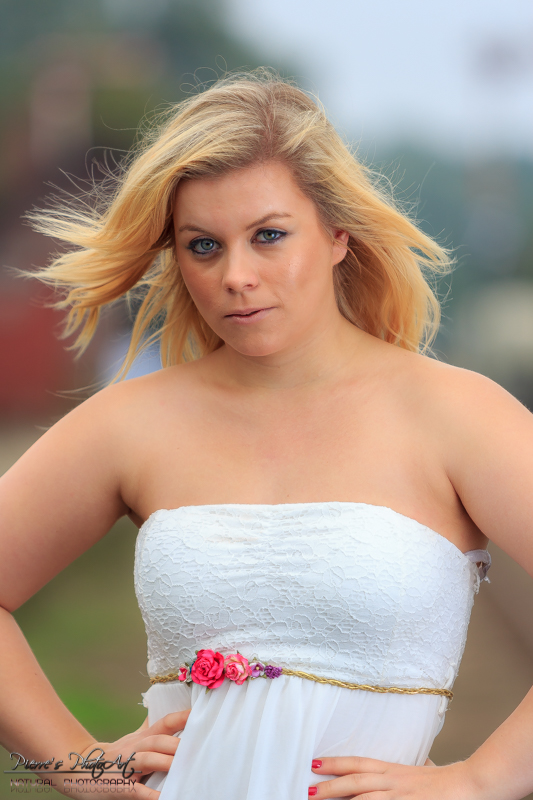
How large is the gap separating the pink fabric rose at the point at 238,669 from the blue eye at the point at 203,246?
64 centimetres

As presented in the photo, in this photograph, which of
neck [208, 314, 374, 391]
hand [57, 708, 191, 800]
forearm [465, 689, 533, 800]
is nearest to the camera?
forearm [465, 689, 533, 800]

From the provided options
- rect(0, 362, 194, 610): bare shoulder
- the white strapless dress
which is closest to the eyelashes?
rect(0, 362, 194, 610): bare shoulder

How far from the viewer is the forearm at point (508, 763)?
116 cm

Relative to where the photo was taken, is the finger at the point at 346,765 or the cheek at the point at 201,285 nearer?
the finger at the point at 346,765

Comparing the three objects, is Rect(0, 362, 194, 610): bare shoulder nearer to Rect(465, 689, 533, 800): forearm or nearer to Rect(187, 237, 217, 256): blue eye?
Rect(187, 237, 217, 256): blue eye

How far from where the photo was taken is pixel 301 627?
1235mm

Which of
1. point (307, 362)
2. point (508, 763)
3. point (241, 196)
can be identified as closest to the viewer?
point (508, 763)

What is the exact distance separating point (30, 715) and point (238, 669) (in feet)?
1.53

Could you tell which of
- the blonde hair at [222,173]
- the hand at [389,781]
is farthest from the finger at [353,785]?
the blonde hair at [222,173]

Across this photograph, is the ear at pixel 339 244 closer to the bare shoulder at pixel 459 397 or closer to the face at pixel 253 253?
the face at pixel 253 253

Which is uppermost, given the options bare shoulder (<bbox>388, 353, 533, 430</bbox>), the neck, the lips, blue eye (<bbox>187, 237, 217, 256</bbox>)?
blue eye (<bbox>187, 237, 217, 256</bbox>)

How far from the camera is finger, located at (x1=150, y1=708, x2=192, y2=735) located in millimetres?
1275

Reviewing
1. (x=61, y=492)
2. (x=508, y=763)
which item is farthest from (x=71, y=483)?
(x=508, y=763)

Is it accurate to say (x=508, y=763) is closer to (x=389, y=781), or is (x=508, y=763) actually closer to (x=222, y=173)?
(x=389, y=781)
